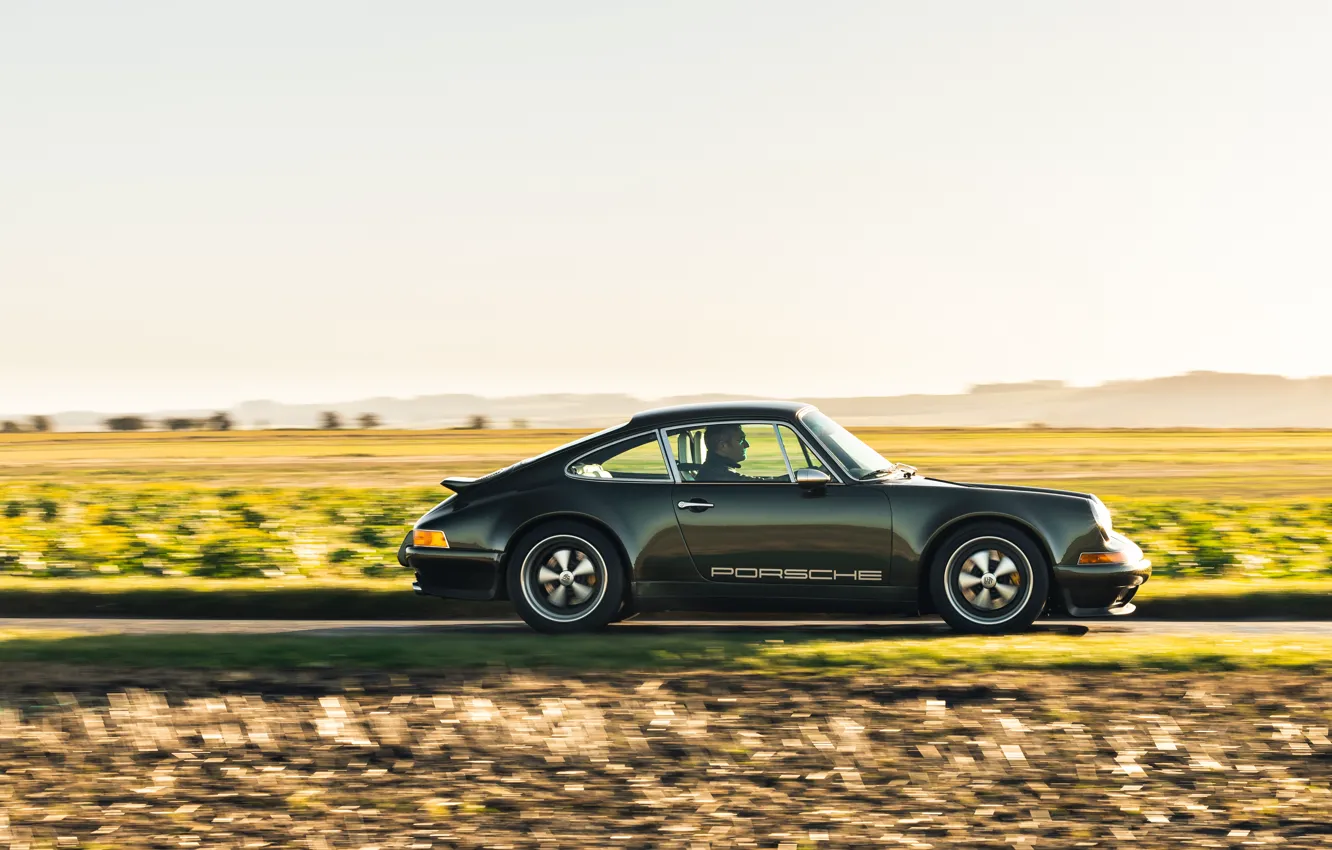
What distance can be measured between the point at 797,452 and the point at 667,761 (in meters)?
2.87

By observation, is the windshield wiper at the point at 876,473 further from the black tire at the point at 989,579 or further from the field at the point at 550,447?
the field at the point at 550,447

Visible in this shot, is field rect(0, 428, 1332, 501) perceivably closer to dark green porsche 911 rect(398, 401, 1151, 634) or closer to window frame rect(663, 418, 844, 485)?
dark green porsche 911 rect(398, 401, 1151, 634)

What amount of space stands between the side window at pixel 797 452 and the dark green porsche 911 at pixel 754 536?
1 centimetres

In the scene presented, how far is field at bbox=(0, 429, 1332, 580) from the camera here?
17250 millimetres

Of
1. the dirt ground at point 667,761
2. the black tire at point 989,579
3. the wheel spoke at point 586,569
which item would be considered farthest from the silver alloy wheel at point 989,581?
the wheel spoke at point 586,569

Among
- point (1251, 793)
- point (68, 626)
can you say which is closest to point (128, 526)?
point (68, 626)

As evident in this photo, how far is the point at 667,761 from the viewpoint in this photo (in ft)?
27.1

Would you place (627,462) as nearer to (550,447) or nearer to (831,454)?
(831,454)

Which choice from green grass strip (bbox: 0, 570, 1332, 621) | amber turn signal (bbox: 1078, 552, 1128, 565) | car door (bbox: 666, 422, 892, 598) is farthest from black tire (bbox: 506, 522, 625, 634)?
amber turn signal (bbox: 1078, 552, 1128, 565)

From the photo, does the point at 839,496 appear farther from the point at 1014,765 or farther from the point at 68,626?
the point at 68,626

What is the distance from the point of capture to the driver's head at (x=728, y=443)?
34.4 feet

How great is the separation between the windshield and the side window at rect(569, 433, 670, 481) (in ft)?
3.53

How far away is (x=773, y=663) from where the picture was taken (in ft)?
30.7

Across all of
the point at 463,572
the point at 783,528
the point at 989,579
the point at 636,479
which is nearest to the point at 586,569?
the point at 636,479
